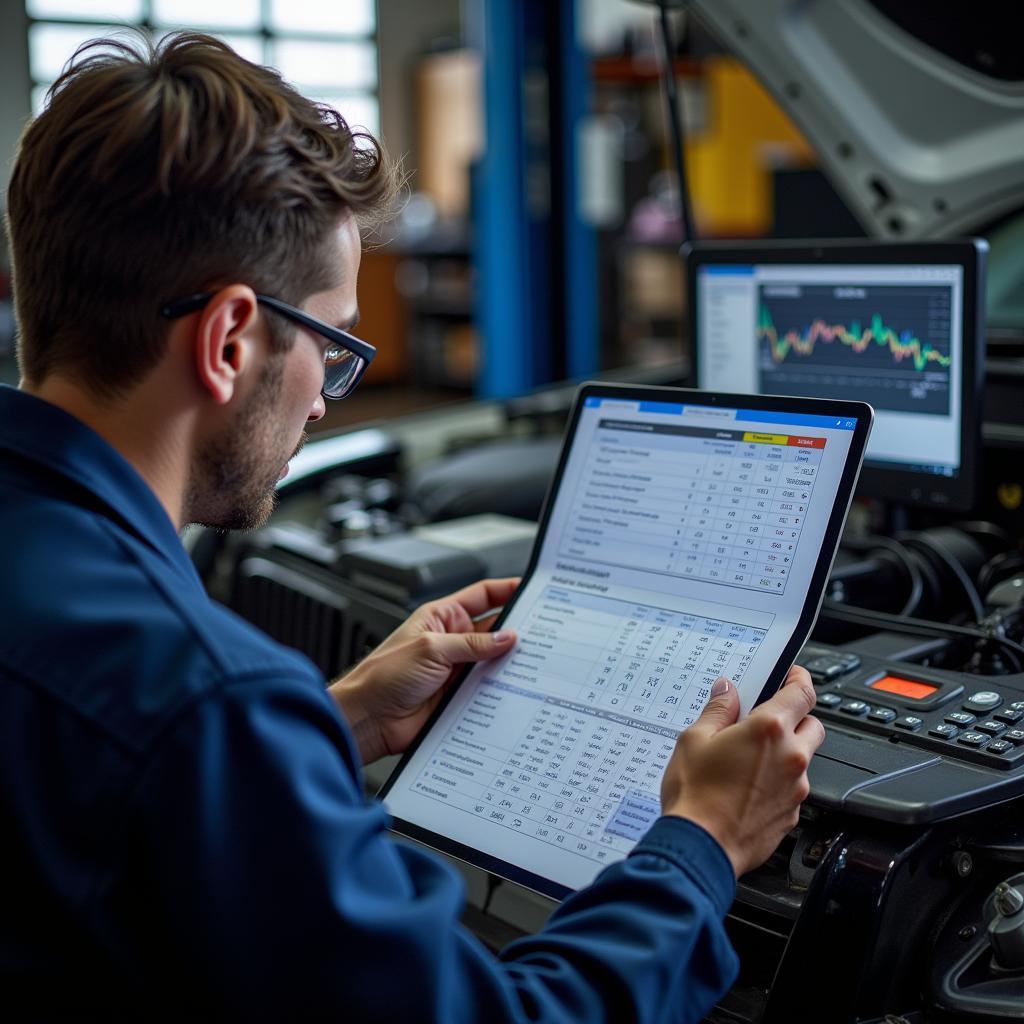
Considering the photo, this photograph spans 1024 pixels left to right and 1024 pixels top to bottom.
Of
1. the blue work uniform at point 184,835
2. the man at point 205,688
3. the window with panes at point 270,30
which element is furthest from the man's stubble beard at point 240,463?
the window with panes at point 270,30

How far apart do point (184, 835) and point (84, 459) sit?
258 mm

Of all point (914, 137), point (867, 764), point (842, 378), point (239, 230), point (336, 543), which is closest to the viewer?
point (239, 230)

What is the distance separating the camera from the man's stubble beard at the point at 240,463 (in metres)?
0.85

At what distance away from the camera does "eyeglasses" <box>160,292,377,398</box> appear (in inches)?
31.3

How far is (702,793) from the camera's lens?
853 millimetres

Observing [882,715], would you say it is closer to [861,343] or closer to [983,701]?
[983,701]

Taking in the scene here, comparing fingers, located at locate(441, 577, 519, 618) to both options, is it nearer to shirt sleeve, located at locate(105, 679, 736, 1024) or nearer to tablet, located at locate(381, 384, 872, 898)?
tablet, located at locate(381, 384, 872, 898)

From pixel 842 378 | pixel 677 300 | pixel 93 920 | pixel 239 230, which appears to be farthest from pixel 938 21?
pixel 677 300

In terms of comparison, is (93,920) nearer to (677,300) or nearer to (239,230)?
(239,230)

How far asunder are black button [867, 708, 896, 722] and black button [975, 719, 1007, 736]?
7 centimetres

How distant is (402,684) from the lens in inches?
44.0

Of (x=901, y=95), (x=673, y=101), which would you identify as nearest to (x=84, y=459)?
(x=673, y=101)

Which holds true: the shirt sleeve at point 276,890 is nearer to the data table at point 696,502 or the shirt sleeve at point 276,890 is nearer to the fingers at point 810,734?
the fingers at point 810,734

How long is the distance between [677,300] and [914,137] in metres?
5.54
